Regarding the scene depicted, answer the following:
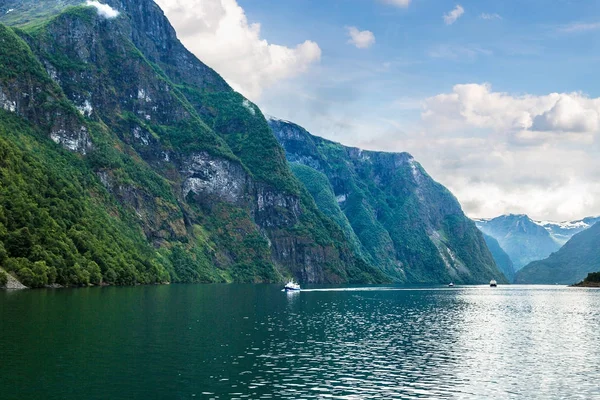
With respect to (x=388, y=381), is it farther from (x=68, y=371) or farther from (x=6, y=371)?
(x=6, y=371)

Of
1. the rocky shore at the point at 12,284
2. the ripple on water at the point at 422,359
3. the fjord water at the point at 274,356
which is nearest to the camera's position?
the fjord water at the point at 274,356

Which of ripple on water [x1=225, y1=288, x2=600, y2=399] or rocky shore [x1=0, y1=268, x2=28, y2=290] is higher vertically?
rocky shore [x1=0, y1=268, x2=28, y2=290]

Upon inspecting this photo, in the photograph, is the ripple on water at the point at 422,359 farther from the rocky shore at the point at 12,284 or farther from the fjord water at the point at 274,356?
the rocky shore at the point at 12,284

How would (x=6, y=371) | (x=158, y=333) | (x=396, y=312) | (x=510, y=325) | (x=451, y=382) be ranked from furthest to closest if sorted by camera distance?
(x=396, y=312) < (x=510, y=325) < (x=158, y=333) < (x=451, y=382) < (x=6, y=371)

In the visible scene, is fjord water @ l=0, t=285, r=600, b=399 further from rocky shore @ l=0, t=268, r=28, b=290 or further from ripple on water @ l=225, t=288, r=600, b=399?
rocky shore @ l=0, t=268, r=28, b=290

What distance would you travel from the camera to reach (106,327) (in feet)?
299

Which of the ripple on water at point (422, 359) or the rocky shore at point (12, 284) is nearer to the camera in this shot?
the ripple on water at point (422, 359)

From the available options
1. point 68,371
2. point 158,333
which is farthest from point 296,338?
point 68,371

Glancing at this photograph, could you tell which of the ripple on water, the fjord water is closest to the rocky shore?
the fjord water

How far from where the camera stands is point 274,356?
74125mm

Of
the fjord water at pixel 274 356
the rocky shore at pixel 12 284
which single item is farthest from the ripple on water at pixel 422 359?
the rocky shore at pixel 12 284

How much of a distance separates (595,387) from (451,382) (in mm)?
14218

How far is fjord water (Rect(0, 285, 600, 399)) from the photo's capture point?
5550 centimetres

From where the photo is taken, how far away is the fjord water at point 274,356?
2185 inches
